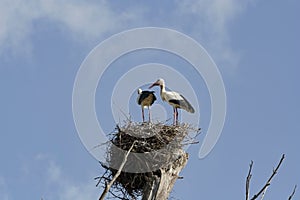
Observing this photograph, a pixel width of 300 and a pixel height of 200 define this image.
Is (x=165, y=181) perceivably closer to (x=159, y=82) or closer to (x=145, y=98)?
(x=145, y=98)

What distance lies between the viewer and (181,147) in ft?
32.7

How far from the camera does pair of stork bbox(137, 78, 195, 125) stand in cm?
1130

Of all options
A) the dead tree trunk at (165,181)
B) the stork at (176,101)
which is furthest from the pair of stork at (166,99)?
the dead tree trunk at (165,181)

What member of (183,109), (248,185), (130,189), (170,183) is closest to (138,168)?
(130,189)

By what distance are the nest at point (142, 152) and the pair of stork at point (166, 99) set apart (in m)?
0.85

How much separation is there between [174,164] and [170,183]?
0.63 meters

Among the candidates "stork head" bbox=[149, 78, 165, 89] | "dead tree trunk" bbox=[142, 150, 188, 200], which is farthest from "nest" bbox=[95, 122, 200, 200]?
"stork head" bbox=[149, 78, 165, 89]

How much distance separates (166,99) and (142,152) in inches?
74.3

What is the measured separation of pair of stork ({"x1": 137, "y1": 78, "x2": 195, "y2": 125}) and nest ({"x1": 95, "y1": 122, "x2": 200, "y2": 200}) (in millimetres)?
851

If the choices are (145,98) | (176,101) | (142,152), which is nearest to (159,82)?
(145,98)

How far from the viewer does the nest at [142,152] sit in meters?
9.66

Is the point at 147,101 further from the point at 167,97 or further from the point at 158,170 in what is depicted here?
Result: the point at 158,170

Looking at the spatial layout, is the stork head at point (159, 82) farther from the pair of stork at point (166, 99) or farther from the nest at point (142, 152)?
the nest at point (142, 152)

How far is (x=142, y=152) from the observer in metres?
9.98
